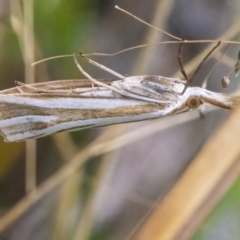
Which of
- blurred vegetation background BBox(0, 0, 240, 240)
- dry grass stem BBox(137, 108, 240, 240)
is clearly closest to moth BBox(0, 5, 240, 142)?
dry grass stem BBox(137, 108, 240, 240)

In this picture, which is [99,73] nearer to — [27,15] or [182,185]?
[27,15]

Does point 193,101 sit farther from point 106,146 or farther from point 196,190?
point 106,146

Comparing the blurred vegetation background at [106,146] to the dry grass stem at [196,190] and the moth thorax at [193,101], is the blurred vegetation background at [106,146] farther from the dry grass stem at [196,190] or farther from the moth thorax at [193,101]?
the dry grass stem at [196,190]

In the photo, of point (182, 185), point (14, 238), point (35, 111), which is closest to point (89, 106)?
point (35, 111)

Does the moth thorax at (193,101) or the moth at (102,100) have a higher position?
the moth at (102,100)

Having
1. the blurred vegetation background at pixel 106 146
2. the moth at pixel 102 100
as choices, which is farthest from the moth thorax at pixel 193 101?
the blurred vegetation background at pixel 106 146

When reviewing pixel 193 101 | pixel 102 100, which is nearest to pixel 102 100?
pixel 102 100
